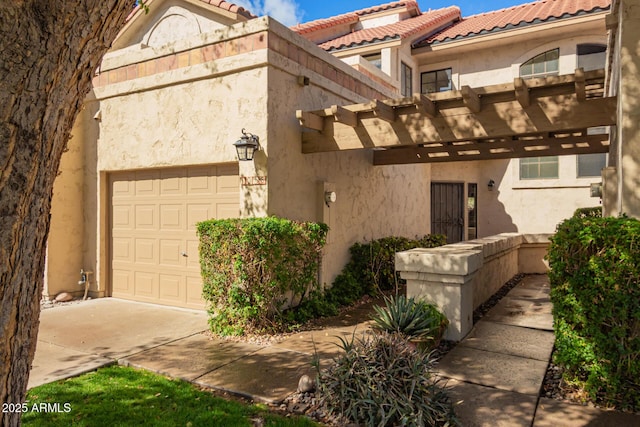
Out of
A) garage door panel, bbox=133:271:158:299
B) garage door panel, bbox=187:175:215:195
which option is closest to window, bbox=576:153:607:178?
garage door panel, bbox=187:175:215:195

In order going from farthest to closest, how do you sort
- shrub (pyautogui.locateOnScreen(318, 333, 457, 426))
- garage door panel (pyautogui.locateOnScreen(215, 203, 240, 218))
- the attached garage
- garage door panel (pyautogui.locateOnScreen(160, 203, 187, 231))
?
garage door panel (pyautogui.locateOnScreen(160, 203, 187, 231)) → the attached garage → garage door panel (pyautogui.locateOnScreen(215, 203, 240, 218)) → shrub (pyautogui.locateOnScreen(318, 333, 457, 426))

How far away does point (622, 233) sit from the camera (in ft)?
12.0

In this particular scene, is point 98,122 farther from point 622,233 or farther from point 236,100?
point 622,233

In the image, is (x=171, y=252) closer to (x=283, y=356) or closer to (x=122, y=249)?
(x=122, y=249)

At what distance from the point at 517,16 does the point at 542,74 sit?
243 centimetres

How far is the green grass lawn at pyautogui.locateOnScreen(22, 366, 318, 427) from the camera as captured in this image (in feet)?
11.4

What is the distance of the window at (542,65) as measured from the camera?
13.4 metres

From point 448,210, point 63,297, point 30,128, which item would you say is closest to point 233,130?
point 63,297

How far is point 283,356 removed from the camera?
16.5 ft

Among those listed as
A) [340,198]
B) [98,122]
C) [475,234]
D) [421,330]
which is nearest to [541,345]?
[421,330]

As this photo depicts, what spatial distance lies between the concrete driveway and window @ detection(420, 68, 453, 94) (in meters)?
12.0

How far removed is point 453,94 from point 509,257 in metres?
5.59

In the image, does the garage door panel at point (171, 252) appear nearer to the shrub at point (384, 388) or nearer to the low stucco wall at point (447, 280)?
the low stucco wall at point (447, 280)

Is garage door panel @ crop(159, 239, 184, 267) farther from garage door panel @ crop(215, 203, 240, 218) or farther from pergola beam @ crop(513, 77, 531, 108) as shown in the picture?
pergola beam @ crop(513, 77, 531, 108)
